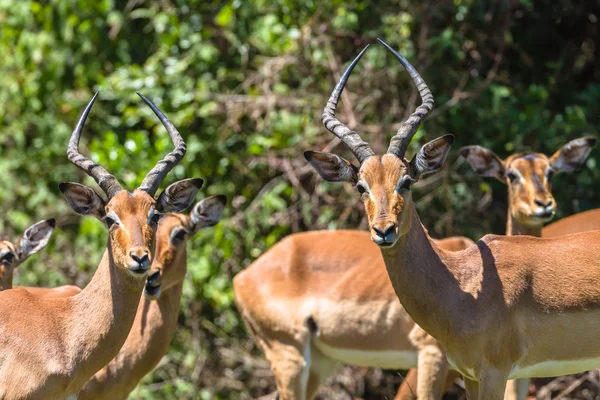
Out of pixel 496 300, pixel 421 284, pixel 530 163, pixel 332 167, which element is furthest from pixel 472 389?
pixel 530 163

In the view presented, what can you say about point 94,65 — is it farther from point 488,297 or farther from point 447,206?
point 488,297

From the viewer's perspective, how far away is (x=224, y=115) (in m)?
10.5

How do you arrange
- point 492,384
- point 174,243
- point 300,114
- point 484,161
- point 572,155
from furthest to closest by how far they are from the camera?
point 300,114, point 484,161, point 572,155, point 174,243, point 492,384

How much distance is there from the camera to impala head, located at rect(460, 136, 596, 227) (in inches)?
292

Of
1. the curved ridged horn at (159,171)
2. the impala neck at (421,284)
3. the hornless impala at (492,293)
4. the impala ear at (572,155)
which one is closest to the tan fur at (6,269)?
the curved ridged horn at (159,171)

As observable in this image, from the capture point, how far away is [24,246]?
24.7 feet

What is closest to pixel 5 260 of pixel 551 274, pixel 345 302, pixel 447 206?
pixel 345 302

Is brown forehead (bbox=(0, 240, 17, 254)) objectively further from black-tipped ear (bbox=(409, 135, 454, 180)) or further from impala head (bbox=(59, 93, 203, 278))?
black-tipped ear (bbox=(409, 135, 454, 180))

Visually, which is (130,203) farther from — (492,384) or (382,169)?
(492,384)

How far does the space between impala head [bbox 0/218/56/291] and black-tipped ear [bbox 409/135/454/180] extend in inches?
117

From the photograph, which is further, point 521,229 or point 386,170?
point 521,229

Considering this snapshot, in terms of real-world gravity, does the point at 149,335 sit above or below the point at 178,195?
below

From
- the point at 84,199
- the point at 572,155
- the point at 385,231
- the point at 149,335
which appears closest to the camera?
the point at 385,231

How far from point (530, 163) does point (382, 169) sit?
250cm
